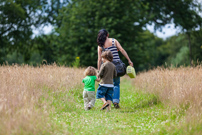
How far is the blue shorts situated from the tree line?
1414 cm

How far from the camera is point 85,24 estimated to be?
22.6 metres

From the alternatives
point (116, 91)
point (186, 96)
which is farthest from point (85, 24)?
point (186, 96)

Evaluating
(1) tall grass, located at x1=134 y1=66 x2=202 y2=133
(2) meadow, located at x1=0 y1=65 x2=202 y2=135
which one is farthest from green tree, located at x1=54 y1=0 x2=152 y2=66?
(2) meadow, located at x1=0 y1=65 x2=202 y2=135

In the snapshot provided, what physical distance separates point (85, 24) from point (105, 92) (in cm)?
1634

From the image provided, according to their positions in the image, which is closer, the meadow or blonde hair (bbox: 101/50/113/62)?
the meadow

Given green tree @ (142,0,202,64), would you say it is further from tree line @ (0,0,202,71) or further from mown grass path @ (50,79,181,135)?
mown grass path @ (50,79,181,135)

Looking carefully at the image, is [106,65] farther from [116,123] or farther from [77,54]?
[77,54]

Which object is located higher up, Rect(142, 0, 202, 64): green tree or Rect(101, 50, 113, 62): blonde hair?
Rect(142, 0, 202, 64): green tree

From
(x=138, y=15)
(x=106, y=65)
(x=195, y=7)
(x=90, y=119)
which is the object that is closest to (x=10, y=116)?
(x=90, y=119)

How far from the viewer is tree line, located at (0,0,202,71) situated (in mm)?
22250

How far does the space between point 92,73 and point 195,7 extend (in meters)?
21.8

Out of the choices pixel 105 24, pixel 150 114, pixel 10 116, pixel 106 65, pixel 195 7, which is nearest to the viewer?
pixel 10 116

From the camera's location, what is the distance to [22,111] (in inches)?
176

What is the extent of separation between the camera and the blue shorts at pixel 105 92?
6973 mm
